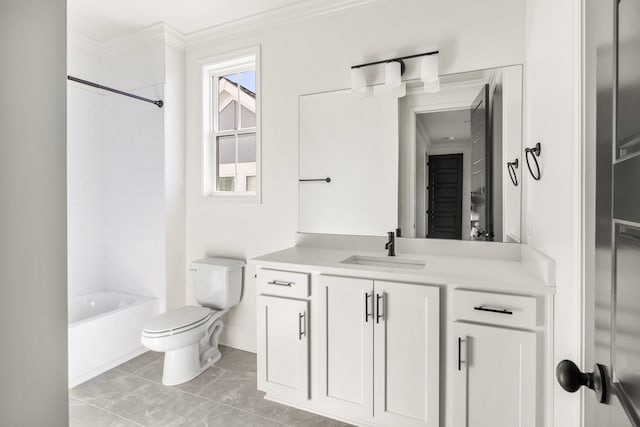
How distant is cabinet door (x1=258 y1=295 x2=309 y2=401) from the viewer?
73.2 inches

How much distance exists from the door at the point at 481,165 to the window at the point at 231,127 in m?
1.60

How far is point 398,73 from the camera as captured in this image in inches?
82.6

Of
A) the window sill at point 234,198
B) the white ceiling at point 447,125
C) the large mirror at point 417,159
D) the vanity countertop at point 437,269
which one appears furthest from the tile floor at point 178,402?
the white ceiling at point 447,125

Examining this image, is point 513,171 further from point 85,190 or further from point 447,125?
point 85,190

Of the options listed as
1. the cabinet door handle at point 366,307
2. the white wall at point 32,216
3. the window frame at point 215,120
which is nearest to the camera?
the white wall at point 32,216

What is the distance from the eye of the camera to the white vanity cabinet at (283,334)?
1859mm

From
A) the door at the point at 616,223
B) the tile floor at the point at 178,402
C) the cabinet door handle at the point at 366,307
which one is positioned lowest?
the tile floor at the point at 178,402

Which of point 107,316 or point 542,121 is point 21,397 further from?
point 107,316

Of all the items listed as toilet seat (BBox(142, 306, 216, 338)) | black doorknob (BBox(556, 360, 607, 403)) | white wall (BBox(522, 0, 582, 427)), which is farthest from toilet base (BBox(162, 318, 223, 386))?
black doorknob (BBox(556, 360, 607, 403))

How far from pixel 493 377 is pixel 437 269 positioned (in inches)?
20.8

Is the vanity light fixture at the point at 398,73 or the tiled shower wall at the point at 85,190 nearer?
the vanity light fixture at the point at 398,73

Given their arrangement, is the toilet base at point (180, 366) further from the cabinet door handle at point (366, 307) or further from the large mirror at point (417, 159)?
the cabinet door handle at point (366, 307)

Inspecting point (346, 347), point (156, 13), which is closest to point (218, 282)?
point (346, 347)

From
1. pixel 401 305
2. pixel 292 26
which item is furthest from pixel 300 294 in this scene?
pixel 292 26
